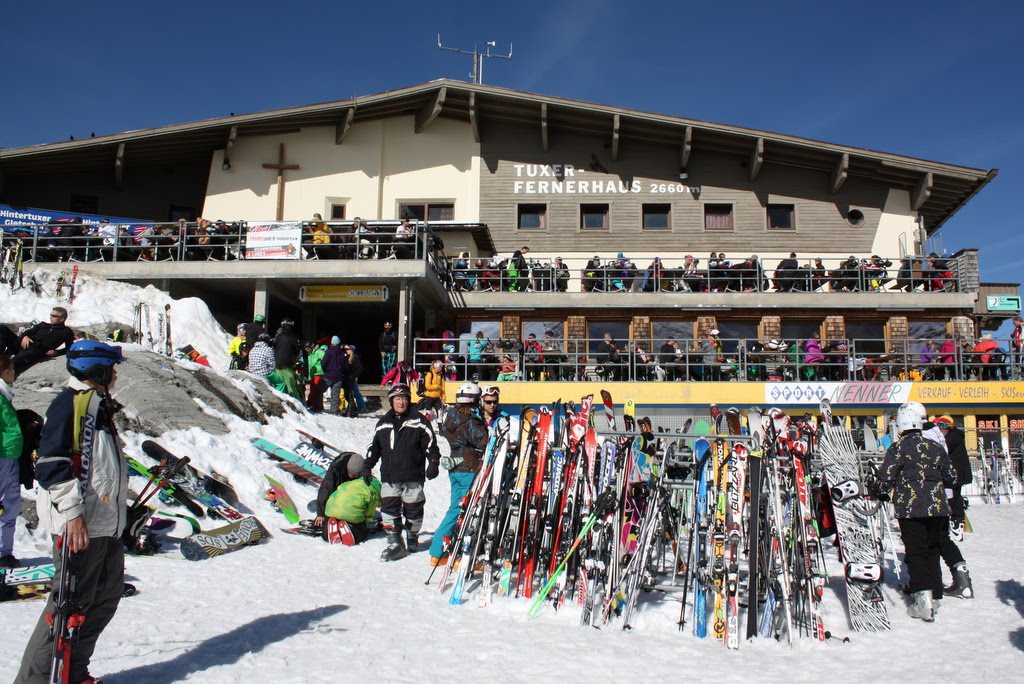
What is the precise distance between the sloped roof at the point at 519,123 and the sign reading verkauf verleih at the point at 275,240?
546cm

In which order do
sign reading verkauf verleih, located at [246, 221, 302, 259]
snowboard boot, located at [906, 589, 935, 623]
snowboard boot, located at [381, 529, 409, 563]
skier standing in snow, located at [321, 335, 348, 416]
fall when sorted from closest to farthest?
snowboard boot, located at [906, 589, 935, 623] < snowboard boot, located at [381, 529, 409, 563] < skier standing in snow, located at [321, 335, 348, 416] < sign reading verkauf verleih, located at [246, 221, 302, 259]

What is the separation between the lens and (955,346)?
1808 cm

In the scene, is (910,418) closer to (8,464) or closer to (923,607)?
(923,607)

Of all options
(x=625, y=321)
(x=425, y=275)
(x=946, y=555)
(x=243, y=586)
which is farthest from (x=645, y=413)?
(x=243, y=586)

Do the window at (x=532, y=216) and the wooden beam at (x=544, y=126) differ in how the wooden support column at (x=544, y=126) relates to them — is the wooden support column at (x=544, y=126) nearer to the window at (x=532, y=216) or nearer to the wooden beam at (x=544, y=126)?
the wooden beam at (x=544, y=126)

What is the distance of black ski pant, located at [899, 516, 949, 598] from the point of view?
6062 mm

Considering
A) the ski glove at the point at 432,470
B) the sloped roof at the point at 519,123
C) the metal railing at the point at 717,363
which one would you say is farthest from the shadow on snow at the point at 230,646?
the sloped roof at the point at 519,123

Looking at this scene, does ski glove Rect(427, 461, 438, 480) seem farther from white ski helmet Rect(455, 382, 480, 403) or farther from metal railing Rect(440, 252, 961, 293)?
metal railing Rect(440, 252, 961, 293)

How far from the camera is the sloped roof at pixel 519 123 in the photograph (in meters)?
21.4

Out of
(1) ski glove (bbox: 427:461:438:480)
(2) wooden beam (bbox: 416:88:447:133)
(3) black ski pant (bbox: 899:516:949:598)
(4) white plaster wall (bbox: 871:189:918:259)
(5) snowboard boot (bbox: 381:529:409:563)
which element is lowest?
(5) snowboard boot (bbox: 381:529:409:563)

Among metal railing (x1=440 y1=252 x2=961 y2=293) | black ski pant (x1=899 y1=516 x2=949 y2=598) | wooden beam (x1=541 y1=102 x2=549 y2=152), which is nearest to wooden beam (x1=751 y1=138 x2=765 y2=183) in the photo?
metal railing (x1=440 y1=252 x2=961 y2=293)

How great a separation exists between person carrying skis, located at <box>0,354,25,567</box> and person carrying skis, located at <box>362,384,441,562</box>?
305 centimetres

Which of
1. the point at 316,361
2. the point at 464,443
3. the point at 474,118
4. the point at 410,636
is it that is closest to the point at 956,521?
the point at 464,443

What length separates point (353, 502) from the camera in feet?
26.3
